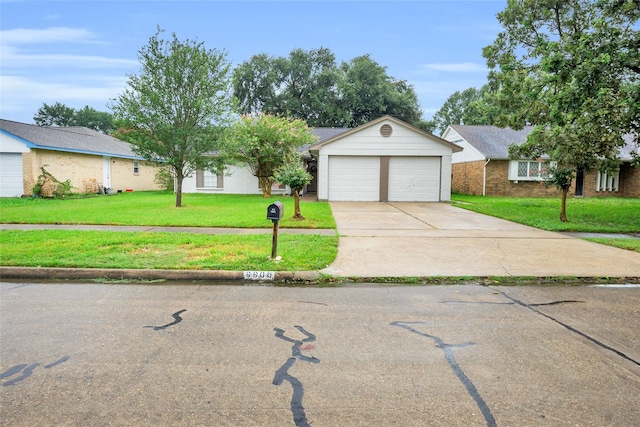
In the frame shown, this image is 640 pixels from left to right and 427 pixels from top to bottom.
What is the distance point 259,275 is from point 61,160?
69.3 ft

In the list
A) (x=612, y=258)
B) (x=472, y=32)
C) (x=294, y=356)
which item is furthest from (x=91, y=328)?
(x=472, y=32)

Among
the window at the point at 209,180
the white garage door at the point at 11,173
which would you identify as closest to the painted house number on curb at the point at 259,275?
the white garage door at the point at 11,173

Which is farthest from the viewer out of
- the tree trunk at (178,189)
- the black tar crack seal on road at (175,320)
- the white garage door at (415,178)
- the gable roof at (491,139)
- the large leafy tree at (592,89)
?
the gable roof at (491,139)

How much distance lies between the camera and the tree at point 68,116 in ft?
205

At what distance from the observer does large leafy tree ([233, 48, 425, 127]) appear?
4228 centimetres

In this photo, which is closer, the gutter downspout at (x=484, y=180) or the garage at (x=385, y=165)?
the garage at (x=385, y=165)

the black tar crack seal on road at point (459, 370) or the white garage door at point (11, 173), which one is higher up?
the white garage door at point (11, 173)

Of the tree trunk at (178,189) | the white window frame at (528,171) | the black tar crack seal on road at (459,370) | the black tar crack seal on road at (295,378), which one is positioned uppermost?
the white window frame at (528,171)

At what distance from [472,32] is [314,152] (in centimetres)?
925

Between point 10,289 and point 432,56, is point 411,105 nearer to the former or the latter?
point 432,56

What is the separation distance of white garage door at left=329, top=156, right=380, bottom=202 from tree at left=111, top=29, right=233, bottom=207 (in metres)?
6.89

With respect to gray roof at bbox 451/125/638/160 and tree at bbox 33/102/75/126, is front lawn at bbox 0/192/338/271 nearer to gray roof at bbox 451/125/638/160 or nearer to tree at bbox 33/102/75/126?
gray roof at bbox 451/125/638/160

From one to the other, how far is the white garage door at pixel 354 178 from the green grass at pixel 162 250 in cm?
1168

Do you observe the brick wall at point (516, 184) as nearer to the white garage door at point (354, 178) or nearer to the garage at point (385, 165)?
the garage at point (385, 165)
